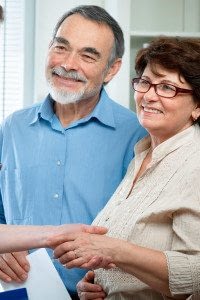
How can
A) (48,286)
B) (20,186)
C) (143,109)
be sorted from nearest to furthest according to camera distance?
1. (48,286)
2. (143,109)
3. (20,186)

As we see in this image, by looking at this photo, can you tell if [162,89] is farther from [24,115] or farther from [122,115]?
[24,115]

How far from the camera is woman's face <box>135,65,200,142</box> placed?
147 cm

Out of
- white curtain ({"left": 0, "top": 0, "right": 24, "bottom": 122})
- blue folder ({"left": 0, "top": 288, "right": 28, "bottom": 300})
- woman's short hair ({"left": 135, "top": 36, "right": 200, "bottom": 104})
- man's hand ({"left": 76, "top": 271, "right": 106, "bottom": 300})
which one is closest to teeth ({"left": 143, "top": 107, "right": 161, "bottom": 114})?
woman's short hair ({"left": 135, "top": 36, "right": 200, "bottom": 104})

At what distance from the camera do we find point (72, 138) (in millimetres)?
1852

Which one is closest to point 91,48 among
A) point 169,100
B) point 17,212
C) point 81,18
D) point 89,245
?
point 81,18

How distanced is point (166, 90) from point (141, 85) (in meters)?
0.11

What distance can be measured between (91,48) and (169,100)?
0.54 m

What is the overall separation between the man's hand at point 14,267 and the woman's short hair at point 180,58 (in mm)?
737

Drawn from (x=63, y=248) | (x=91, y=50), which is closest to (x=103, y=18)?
(x=91, y=50)

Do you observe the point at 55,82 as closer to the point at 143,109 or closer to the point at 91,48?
the point at 91,48

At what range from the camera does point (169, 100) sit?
58.1 inches

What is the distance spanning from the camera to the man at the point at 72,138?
1782mm

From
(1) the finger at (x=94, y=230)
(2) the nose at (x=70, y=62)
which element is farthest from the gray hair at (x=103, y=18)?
(1) the finger at (x=94, y=230)

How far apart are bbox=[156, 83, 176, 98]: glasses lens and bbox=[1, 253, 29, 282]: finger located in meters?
0.69
